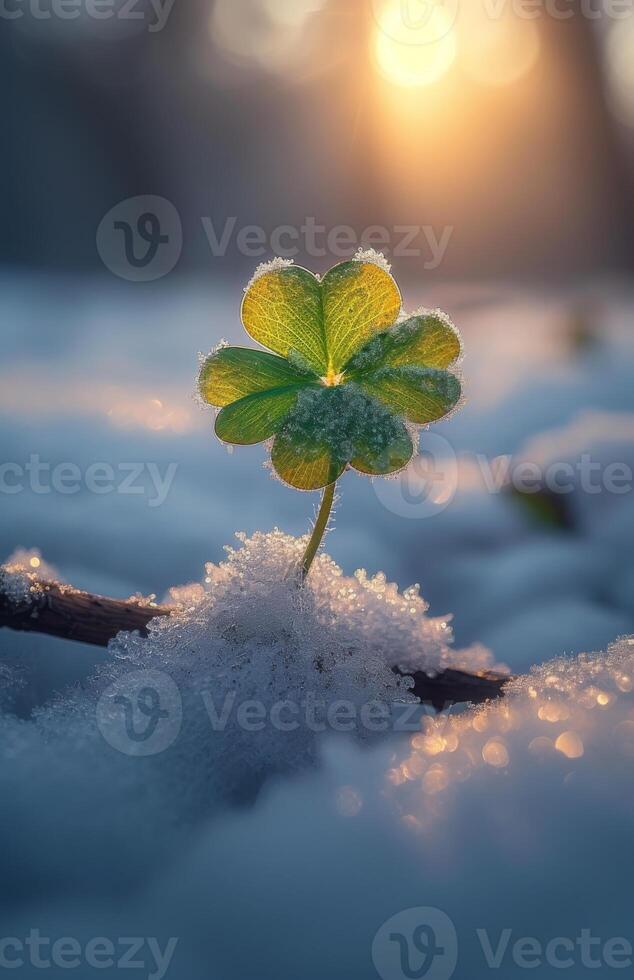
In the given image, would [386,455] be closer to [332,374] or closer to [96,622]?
[332,374]

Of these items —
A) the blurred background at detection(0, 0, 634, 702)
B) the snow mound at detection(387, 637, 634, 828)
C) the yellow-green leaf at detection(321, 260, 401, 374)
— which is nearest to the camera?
the snow mound at detection(387, 637, 634, 828)

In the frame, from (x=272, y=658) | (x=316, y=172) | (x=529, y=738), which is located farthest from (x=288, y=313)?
(x=316, y=172)

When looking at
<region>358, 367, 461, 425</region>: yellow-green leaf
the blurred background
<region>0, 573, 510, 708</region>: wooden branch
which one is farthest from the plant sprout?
the blurred background

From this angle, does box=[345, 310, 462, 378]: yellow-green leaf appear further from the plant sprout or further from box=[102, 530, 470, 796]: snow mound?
box=[102, 530, 470, 796]: snow mound

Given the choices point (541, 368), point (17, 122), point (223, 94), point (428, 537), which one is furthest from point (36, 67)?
point (428, 537)

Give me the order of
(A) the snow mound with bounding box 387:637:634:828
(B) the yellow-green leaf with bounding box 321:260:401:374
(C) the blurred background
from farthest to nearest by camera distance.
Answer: (C) the blurred background, (B) the yellow-green leaf with bounding box 321:260:401:374, (A) the snow mound with bounding box 387:637:634:828

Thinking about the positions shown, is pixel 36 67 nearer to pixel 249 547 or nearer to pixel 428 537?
pixel 428 537

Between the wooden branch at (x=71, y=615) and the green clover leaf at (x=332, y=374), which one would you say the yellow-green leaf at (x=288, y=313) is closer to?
the green clover leaf at (x=332, y=374)

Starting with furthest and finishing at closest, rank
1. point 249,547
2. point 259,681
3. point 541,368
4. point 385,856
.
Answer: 1. point 541,368
2. point 249,547
3. point 259,681
4. point 385,856
